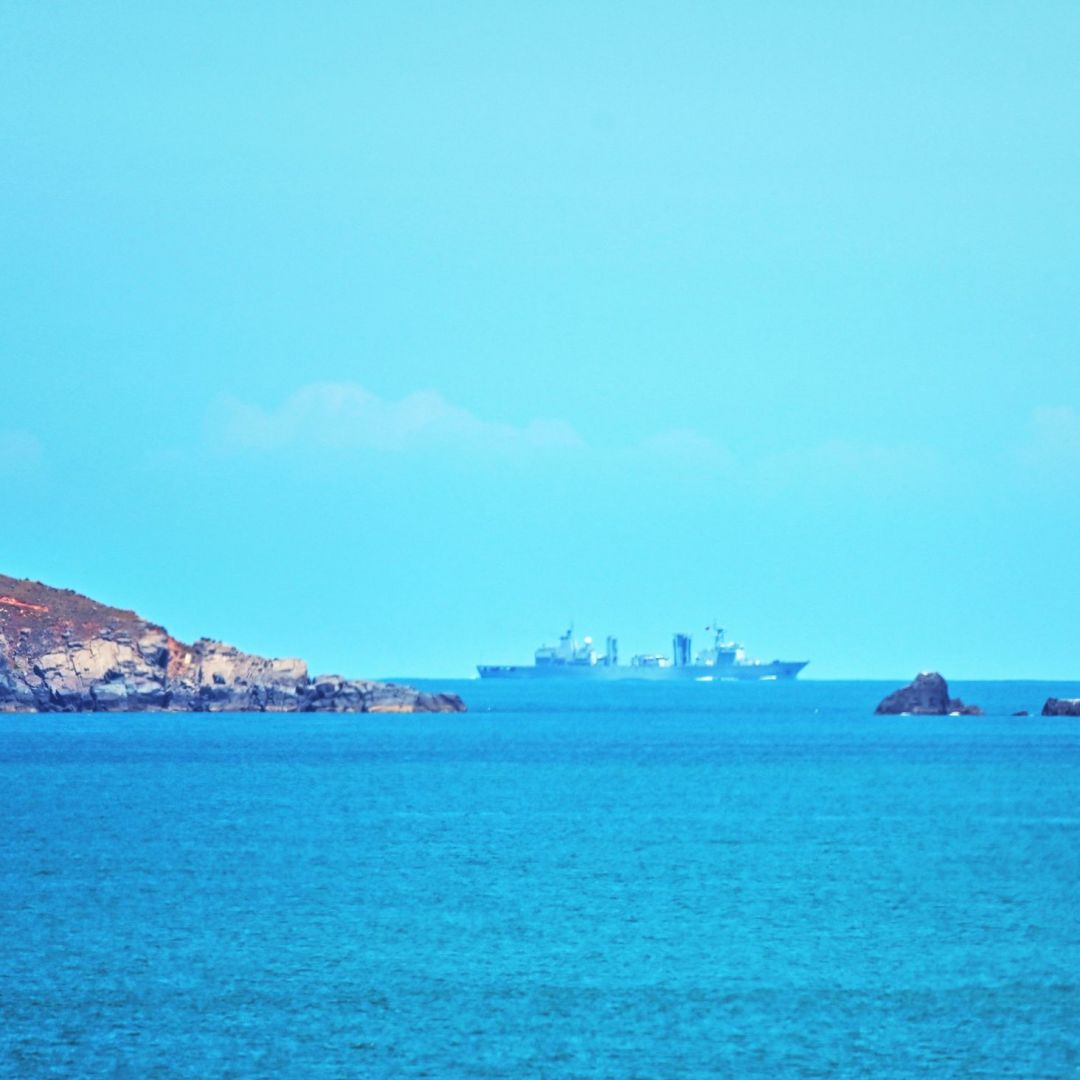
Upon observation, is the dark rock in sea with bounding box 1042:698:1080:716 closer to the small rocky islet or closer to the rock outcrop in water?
the small rocky islet

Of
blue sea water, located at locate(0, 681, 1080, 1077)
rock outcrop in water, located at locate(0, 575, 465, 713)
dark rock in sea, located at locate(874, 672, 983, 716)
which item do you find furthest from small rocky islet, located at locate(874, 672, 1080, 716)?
blue sea water, located at locate(0, 681, 1080, 1077)

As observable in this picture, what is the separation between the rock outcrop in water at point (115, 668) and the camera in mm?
152000

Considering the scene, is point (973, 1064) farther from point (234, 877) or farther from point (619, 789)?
point (619, 789)

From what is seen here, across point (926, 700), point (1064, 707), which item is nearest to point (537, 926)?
point (926, 700)

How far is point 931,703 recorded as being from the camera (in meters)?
162

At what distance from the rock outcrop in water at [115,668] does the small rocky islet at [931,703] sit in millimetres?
53424

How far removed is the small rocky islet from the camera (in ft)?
531

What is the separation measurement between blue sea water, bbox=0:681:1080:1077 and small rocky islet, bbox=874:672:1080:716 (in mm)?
77007

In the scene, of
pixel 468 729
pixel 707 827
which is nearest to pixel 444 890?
pixel 707 827

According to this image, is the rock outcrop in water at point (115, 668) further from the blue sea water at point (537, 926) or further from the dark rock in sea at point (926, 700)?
the blue sea water at point (537, 926)

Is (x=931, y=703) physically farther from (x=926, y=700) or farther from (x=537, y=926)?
(x=537, y=926)

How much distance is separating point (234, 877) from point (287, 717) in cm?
12412

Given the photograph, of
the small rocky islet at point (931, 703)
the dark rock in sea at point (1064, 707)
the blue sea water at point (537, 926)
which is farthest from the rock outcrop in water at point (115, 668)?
the blue sea water at point (537, 926)

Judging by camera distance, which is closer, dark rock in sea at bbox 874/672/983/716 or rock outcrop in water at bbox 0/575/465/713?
rock outcrop in water at bbox 0/575/465/713
